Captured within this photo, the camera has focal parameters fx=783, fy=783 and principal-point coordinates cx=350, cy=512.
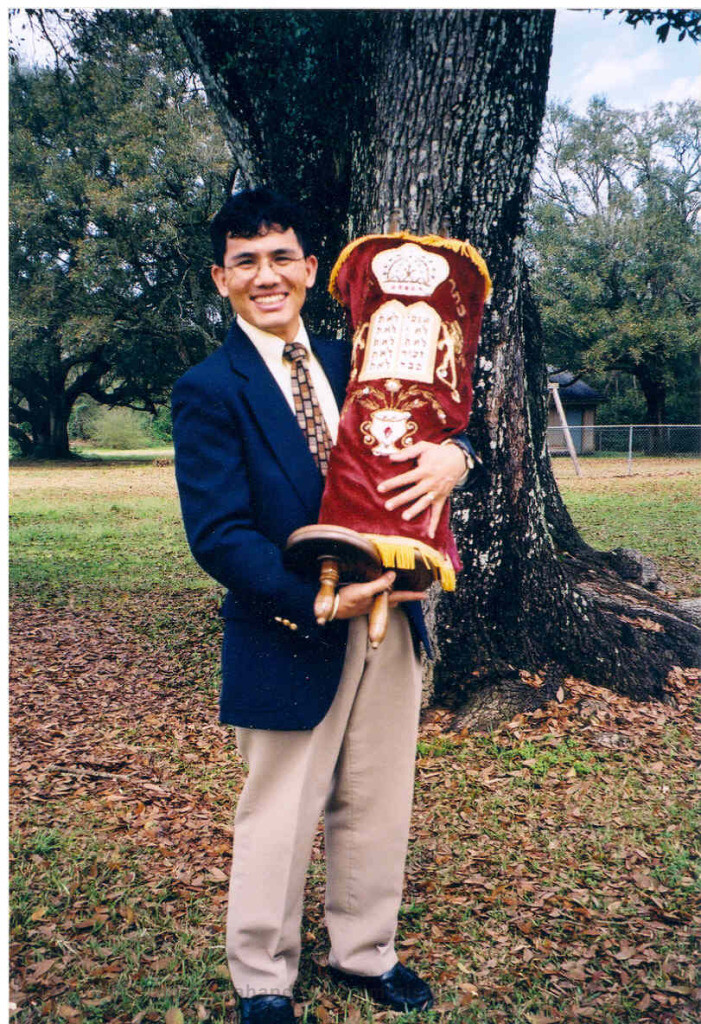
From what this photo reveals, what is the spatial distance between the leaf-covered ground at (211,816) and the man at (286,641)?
277 millimetres

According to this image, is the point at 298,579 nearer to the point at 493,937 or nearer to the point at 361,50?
the point at 493,937

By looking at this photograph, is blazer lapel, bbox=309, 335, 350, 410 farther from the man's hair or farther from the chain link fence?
the chain link fence

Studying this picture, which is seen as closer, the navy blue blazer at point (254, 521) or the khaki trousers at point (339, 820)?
the navy blue blazer at point (254, 521)

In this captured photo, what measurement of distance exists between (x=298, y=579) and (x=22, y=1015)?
1426 millimetres

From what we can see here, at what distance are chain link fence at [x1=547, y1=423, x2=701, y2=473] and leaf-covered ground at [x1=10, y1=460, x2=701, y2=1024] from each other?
0.14 metres

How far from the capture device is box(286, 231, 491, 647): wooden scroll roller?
1.72 meters

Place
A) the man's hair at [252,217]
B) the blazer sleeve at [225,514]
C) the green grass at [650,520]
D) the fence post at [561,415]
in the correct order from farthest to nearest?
the fence post at [561,415], the green grass at [650,520], the man's hair at [252,217], the blazer sleeve at [225,514]

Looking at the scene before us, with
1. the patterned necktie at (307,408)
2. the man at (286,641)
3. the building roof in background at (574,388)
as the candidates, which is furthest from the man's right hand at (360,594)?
the building roof in background at (574,388)

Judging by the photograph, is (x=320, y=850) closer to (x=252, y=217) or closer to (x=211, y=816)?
(x=211, y=816)

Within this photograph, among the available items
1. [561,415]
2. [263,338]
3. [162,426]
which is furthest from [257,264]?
[561,415]

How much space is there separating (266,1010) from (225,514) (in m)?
1.22

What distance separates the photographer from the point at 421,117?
2570mm

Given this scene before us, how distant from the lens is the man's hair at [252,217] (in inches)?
73.0

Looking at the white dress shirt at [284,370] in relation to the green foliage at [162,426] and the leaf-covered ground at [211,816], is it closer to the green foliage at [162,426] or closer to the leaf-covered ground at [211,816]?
the green foliage at [162,426]
